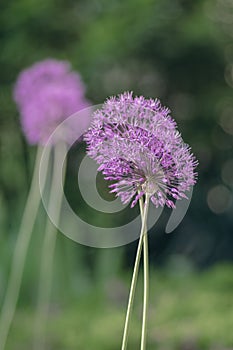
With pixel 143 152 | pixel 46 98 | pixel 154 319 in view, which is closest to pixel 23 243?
pixel 46 98

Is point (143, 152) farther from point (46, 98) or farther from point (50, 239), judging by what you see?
point (50, 239)

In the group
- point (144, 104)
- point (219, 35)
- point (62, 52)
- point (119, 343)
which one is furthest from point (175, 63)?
point (144, 104)

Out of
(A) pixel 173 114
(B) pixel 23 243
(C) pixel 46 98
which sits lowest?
(B) pixel 23 243

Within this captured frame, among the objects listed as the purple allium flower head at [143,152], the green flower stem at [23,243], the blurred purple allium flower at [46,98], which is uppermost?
the blurred purple allium flower at [46,98]

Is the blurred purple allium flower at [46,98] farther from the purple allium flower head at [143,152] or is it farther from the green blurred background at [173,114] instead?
the purple allium flower head at [143,152]

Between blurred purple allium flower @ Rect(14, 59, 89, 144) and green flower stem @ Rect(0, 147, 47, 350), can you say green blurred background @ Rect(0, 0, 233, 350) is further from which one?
blurred purple allium flower @ Rect(14, 59, 89, 144)

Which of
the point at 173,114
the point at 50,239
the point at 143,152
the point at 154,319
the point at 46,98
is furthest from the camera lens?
the point at 173,114

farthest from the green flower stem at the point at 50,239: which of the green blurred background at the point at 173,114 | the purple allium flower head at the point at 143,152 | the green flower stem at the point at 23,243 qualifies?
the purple allium flower head at the point at 143,152
